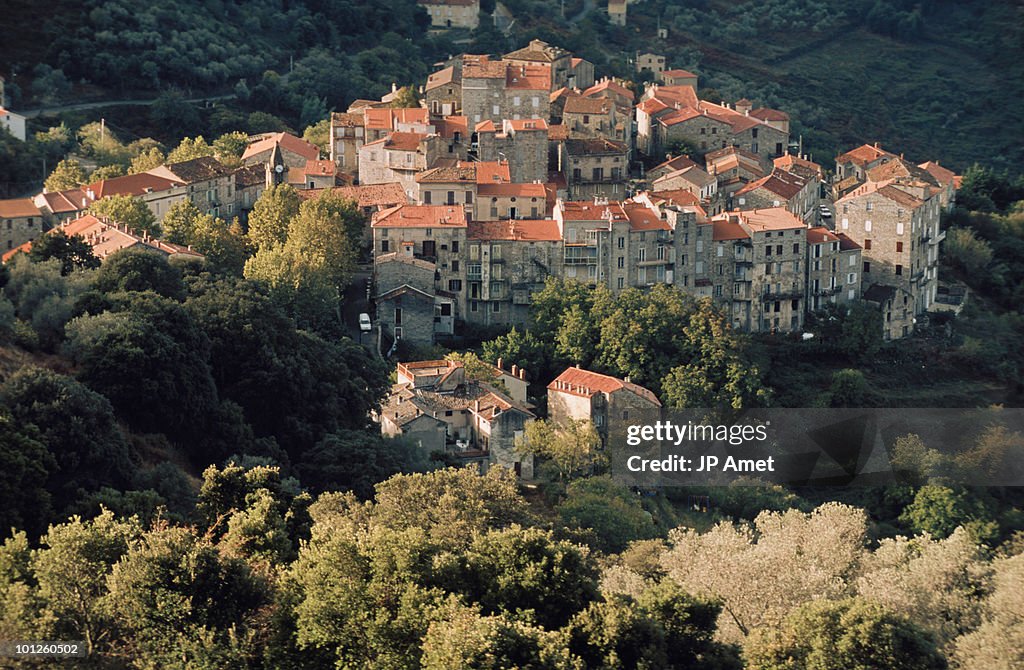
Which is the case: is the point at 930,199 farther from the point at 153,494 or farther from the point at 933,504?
the point at 153,494

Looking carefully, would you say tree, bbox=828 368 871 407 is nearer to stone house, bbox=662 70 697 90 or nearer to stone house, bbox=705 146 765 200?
stone house, bbox=705 146 765 200

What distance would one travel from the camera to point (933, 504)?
2530 inches

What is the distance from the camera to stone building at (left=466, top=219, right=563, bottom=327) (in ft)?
228

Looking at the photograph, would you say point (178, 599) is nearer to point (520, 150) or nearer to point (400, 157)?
point (400, 157)

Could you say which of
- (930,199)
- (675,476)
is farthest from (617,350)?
(930,199)

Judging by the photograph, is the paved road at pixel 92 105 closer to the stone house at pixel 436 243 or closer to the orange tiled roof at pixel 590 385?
the stone house at pixel 436 243

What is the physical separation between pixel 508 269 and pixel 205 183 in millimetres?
13143

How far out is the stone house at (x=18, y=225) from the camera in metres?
71.4

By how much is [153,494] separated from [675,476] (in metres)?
23.9

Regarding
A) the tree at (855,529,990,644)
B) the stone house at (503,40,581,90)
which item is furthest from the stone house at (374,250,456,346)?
the tree at (855,529,990,644)

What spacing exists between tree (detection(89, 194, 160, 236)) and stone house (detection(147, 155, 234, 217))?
11.0 ft

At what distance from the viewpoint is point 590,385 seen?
64000mm

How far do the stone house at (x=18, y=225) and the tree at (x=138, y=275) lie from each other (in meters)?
12.8

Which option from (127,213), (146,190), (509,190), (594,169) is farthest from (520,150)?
(127,213)
